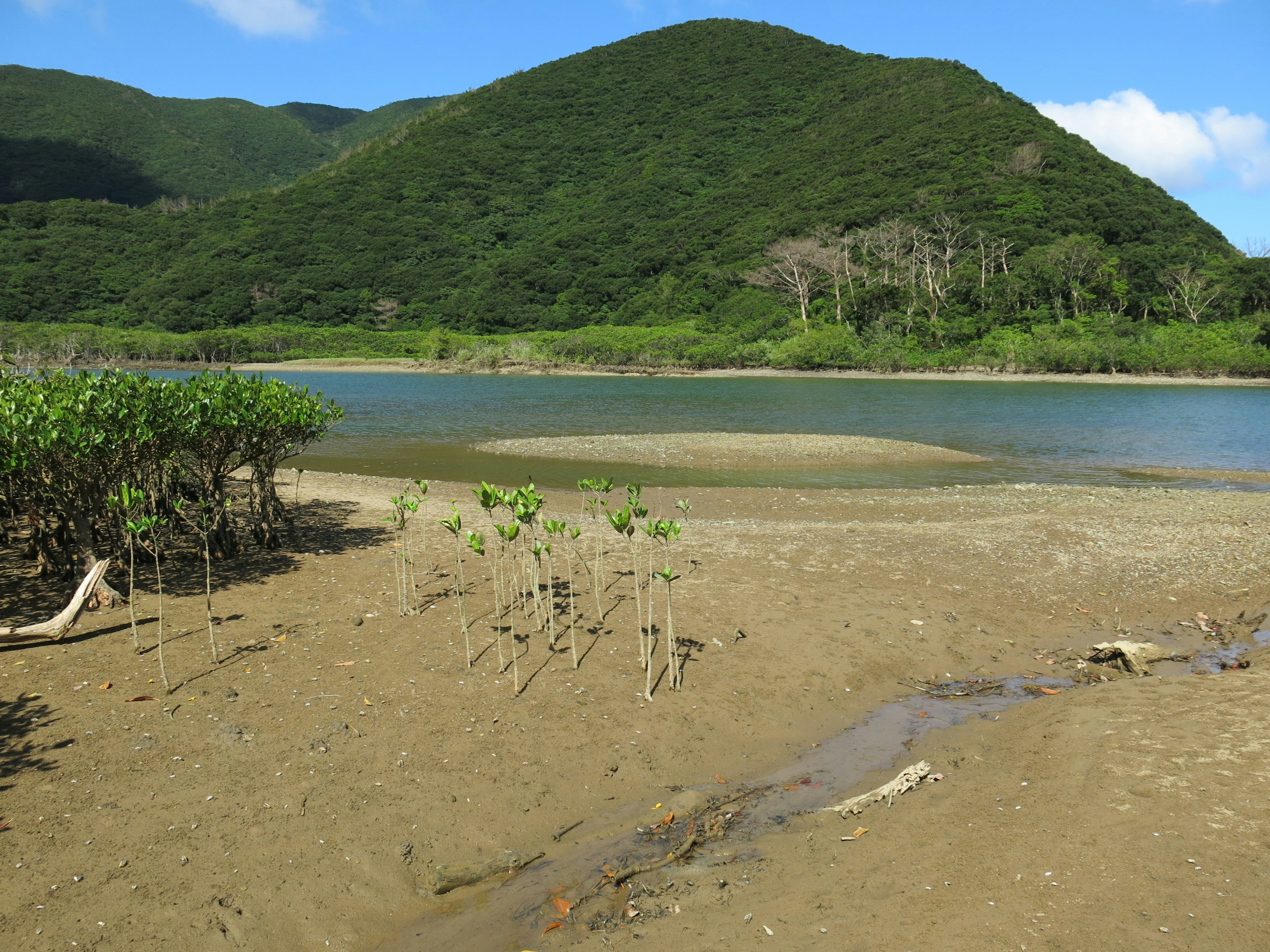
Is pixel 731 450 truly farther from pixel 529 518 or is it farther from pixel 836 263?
pixel 836 263

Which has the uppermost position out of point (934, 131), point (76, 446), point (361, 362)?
point (934, 131)

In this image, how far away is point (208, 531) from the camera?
899 centimetres

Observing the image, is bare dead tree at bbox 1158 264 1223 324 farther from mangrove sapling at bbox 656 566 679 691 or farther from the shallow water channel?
mangrove sapling at bbox 656 566 679 691

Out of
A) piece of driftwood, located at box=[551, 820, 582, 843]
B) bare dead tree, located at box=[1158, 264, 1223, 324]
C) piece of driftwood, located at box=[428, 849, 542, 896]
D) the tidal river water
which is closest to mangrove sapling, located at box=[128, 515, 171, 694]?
piece of driftwood, located at box=[428, 849, 542, 896]

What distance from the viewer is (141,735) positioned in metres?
5.46

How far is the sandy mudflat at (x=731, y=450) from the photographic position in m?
23.7

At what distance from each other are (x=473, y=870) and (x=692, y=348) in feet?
278

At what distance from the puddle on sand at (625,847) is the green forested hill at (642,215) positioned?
8312 centimetres

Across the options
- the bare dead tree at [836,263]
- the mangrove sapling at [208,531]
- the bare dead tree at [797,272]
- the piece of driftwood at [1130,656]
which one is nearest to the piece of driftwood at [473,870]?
the mangrove sapling at [208,531]

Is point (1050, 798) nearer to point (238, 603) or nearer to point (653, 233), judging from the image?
point (238, 603)

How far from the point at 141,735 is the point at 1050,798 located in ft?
20.9

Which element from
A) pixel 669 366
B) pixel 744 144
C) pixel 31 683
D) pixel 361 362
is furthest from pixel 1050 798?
pixel 744 144

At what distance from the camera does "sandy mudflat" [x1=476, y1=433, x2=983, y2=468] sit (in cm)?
2369

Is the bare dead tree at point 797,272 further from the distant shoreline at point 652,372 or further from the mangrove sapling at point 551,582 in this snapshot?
the mangrove sapling at point 551,582
